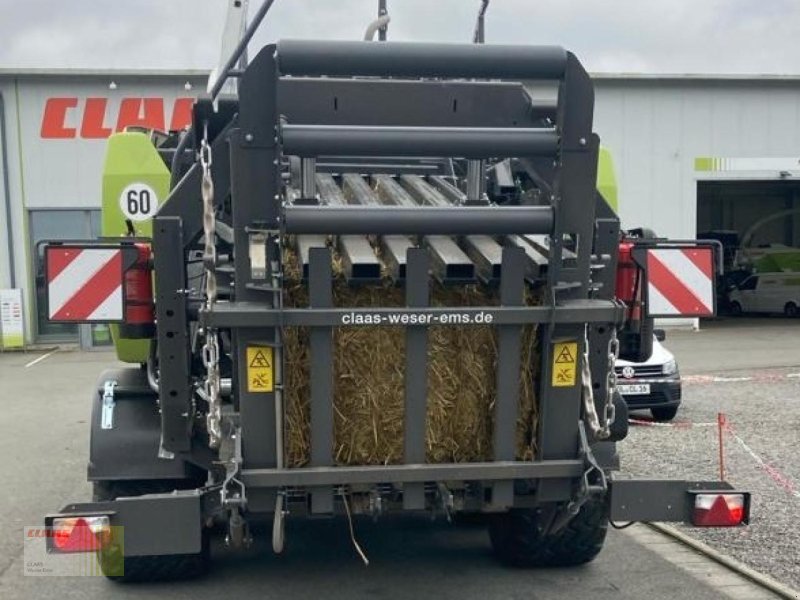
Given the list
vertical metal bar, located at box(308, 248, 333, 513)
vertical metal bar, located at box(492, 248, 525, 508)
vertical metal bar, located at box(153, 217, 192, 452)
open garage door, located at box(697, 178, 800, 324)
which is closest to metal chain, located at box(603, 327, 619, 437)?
vertical metal bar, located at box(492, 248, 525, 508)

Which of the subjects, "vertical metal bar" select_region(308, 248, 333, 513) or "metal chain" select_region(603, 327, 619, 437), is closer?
"vertical metal bar" select_region(308, 248, 333, 513)

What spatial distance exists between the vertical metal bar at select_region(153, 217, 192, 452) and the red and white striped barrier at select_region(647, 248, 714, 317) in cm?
210

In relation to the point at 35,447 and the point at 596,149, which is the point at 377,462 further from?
the point at 35,447

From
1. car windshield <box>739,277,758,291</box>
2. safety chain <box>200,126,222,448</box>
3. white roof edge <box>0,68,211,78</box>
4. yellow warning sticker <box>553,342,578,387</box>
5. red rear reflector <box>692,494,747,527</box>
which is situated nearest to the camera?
safety chain <box>200,126,222,448</box>

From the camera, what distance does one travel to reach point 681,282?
4273mm

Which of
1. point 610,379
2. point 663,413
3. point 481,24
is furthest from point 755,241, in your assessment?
point 610,379

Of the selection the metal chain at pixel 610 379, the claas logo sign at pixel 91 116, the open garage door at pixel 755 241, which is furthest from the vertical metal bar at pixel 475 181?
the open garage door at pixel 755 241

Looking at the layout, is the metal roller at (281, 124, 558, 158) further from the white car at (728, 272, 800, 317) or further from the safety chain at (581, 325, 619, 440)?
the white car at (728, 272, 800, 317)

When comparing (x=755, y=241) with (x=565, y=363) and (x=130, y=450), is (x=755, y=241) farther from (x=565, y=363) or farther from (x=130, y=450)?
(x=130, y=450)

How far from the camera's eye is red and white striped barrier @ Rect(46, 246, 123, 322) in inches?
158

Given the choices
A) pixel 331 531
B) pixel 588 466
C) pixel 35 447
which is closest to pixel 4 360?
pixel 35 447

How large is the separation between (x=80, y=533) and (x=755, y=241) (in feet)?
115

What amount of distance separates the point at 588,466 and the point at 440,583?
5.44ft

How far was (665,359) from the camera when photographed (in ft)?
35.5
